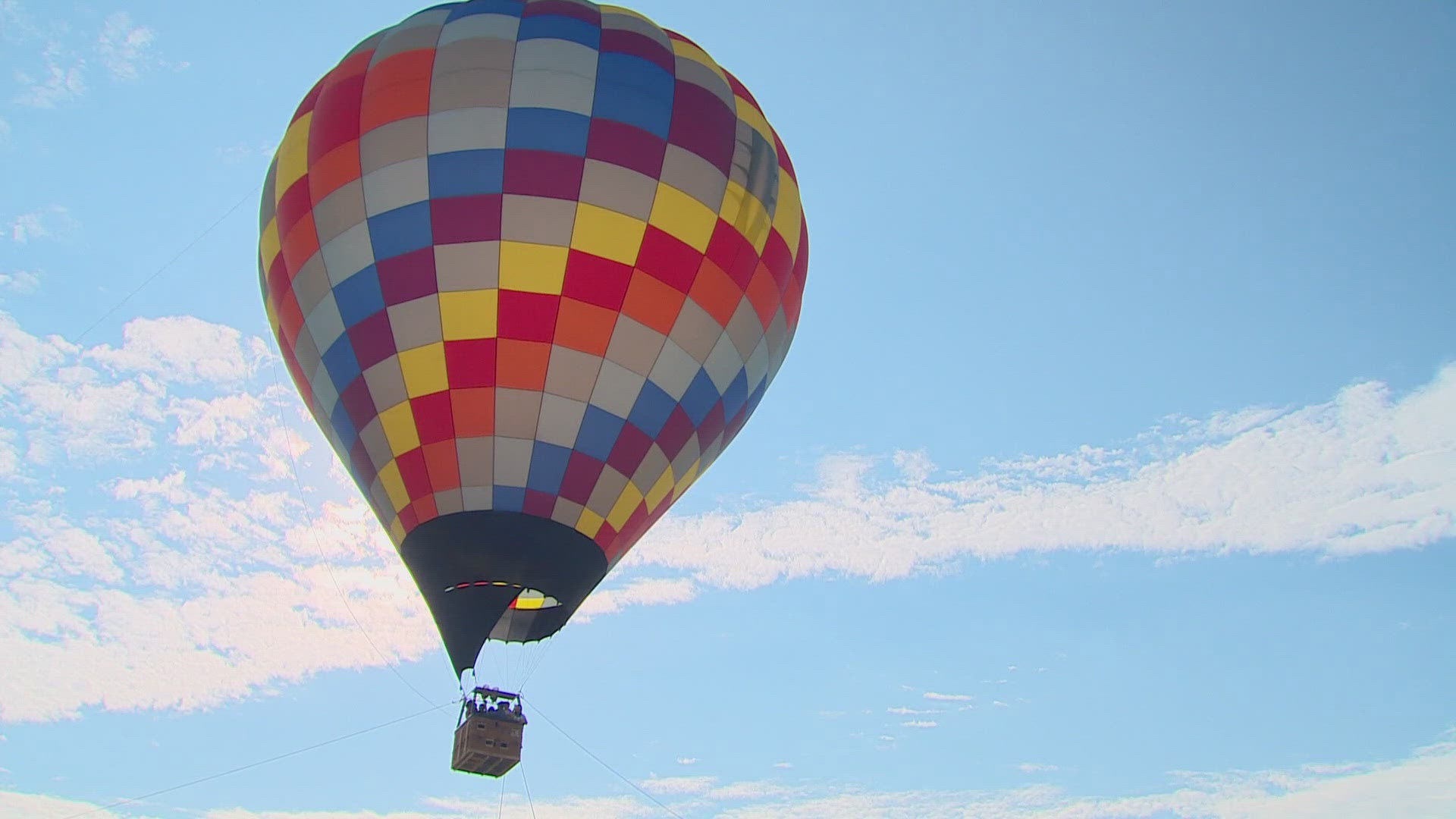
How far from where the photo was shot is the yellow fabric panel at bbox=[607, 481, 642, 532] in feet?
33.9

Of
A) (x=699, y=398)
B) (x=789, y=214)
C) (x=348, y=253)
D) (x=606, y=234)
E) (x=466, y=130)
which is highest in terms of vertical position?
(x=789, y=214)

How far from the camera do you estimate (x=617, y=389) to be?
1017 cm

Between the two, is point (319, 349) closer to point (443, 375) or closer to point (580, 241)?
point (443, 375)

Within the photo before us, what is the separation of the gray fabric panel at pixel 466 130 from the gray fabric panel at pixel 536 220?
0.52 meters

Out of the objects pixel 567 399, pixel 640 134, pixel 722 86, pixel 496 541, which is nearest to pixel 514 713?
pixel 496 541

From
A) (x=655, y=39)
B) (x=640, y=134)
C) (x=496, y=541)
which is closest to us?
(x=496, y=541)

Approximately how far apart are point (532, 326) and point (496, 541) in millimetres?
1705

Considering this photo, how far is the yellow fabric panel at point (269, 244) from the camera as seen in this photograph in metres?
11.0

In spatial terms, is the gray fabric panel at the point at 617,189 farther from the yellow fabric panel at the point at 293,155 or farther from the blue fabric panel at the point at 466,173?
the yellow fabric panel at the point at 293,155

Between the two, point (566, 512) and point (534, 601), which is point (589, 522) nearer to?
point (566, 512)

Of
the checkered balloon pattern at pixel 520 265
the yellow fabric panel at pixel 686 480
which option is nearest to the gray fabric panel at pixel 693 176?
the checkered balloon pattern at pixel 520 265

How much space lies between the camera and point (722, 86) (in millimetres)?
11383

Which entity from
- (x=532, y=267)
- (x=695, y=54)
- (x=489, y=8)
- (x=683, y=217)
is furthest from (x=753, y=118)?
(x=532, y=267)

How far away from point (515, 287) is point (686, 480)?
2457mm
